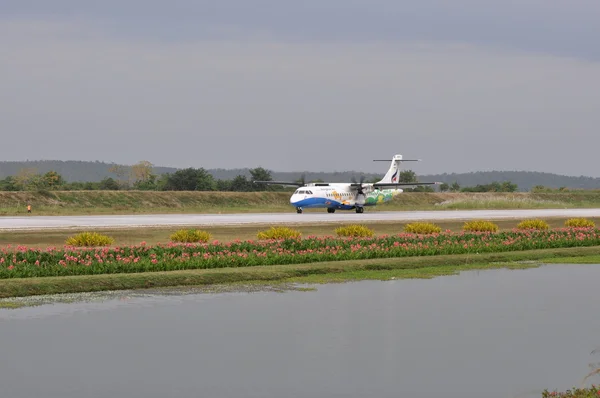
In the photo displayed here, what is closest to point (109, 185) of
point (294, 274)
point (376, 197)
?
point (376, 197)

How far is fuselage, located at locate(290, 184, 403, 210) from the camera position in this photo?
7219 cm

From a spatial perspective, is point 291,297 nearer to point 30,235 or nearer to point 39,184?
point 30,235

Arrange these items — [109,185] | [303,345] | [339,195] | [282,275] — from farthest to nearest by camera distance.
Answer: [109,185]
[339,195]
[282,275]
[303,345]

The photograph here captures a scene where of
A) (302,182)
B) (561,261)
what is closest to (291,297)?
(561,261)

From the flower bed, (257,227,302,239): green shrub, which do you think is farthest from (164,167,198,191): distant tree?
the flower bed

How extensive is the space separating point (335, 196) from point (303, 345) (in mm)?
59921

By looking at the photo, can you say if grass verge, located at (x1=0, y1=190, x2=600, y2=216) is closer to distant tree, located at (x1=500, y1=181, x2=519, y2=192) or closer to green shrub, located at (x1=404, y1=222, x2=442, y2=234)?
green shrub, located at (x1=404, y1=222, x2=442, y2=234)

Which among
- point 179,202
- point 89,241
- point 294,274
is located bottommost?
point 179,202

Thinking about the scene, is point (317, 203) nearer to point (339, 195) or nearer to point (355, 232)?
point (339, 195)

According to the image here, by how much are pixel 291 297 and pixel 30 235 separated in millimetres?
22819

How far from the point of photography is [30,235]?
134 feet

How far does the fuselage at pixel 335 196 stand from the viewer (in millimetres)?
72188

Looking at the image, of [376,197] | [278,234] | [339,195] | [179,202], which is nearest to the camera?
[278,234]

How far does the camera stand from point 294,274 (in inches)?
1022
